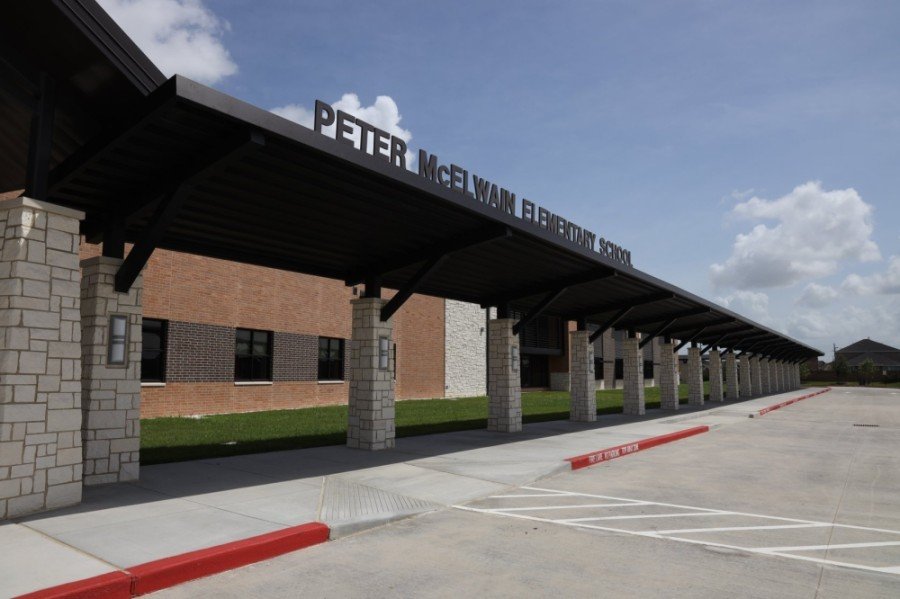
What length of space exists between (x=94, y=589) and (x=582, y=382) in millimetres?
18745

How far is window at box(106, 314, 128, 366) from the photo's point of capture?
30.4 ft

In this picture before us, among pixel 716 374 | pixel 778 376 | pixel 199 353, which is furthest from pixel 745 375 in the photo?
pixel 199 353

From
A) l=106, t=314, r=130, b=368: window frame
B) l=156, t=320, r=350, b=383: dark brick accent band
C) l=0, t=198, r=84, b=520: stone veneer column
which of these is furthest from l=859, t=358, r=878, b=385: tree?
l=0, t=198, r=84, b=520: stone veneer column

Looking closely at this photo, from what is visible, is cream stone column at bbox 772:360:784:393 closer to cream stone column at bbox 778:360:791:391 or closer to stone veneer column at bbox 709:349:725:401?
cream stone column at bbox 778:360:791:391

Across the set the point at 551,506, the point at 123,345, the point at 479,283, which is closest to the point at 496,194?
the point at 479,283

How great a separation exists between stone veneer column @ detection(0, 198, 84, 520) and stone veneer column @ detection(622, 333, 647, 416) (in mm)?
21824

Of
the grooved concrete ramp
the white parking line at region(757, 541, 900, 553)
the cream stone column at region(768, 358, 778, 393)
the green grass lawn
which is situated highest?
the cream stone column at region(768, 358, 778, 393)

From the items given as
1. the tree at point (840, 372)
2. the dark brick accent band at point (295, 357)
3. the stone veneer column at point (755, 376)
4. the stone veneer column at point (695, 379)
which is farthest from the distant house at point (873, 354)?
the dark brick accent band at point (295, 357)

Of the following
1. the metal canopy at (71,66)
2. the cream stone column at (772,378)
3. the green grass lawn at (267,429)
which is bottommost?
the green grass lawn at (267,429)

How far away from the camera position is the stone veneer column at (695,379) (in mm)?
33750

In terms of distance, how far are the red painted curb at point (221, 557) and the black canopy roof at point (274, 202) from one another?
442 centimetres

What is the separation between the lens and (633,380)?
85.6 feet

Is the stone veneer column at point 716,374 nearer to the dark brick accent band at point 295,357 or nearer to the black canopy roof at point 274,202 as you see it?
the black canopy roof at point 274,202

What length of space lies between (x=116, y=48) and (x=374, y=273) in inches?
305
